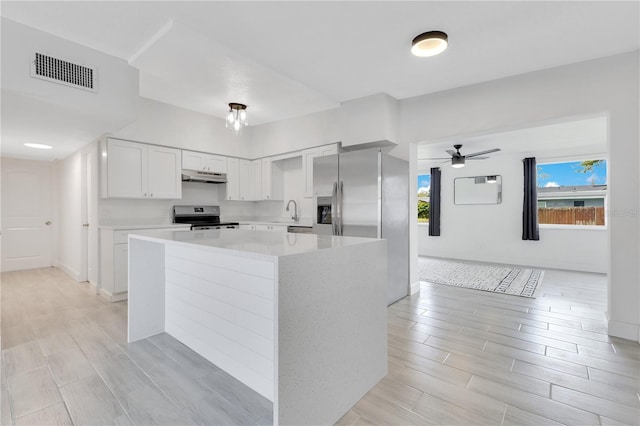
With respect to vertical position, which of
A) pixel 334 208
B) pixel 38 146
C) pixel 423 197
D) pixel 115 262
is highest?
pixel 38 146

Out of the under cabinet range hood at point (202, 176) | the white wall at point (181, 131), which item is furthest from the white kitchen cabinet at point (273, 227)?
the white wall at point (181, 131)

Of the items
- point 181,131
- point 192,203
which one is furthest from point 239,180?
point 181,131

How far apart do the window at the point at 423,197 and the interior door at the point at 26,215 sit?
862 centimetres

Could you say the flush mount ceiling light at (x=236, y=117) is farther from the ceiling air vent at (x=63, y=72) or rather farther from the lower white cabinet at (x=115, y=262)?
the lower white cabinet at (x=115, y=262)

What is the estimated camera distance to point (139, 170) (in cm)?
420

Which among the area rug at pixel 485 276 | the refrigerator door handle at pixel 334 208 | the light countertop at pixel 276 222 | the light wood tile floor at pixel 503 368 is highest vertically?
the refrigerator door handle at pixel 334 208

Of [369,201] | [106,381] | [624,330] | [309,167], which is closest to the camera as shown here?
[106,381]

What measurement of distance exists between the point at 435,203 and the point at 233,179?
5.05 meters

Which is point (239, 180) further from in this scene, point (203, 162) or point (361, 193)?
point (361, 193)

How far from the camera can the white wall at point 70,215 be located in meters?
4.79

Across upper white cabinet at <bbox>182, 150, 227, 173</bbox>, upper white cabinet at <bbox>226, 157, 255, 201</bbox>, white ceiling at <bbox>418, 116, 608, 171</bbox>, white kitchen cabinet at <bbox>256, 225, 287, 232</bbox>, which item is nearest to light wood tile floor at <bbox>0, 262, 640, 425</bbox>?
white kitchen cabinet at <bbox>256, 225, 287, 232</bbox>

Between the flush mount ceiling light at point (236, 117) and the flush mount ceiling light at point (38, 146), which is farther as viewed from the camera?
the flush mount ceiling light at point (38, 146)

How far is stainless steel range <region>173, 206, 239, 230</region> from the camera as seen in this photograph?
4789 millimetres

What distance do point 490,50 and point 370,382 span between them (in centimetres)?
302
